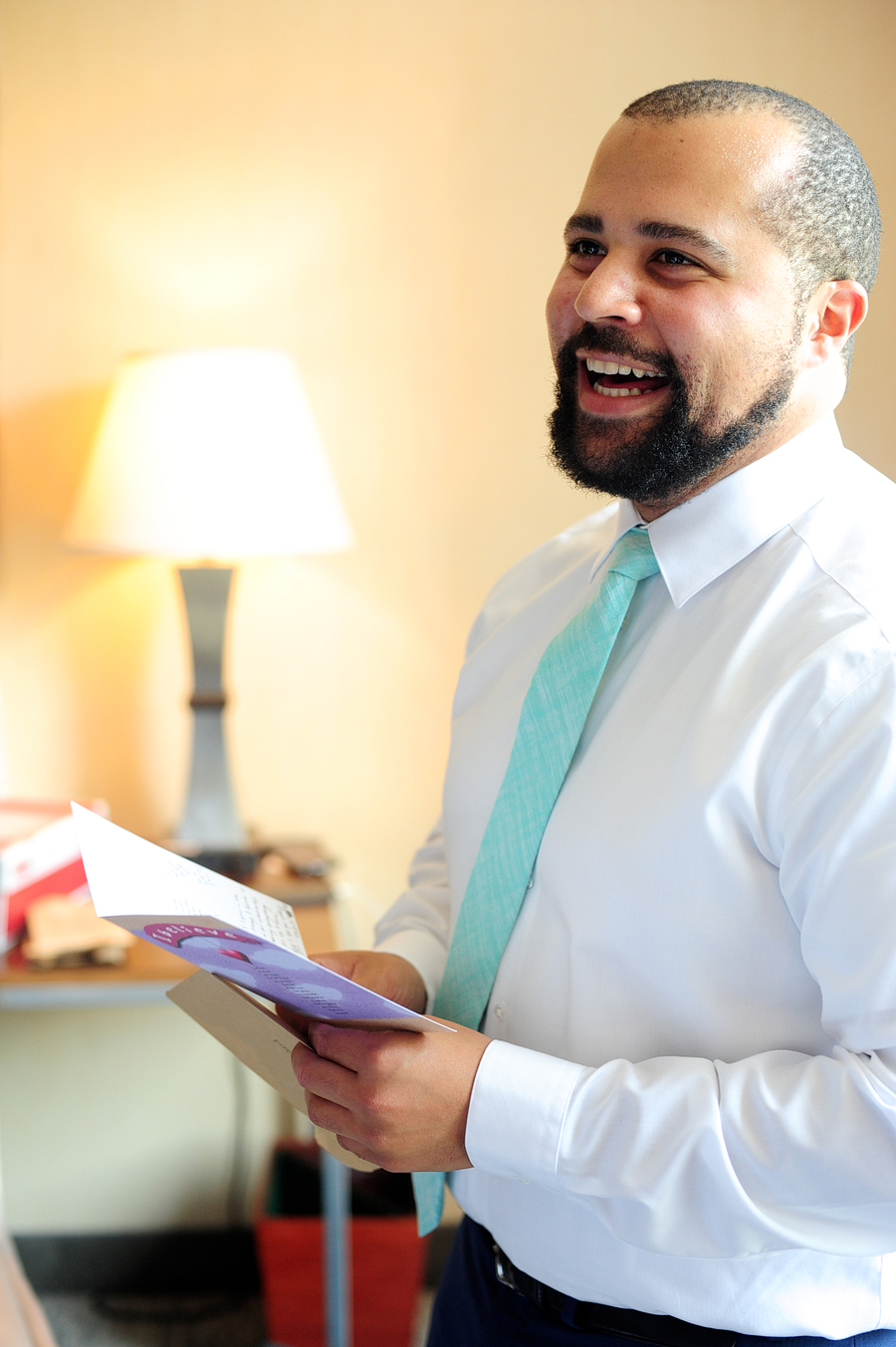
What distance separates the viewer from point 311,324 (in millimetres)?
2029

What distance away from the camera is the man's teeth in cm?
93

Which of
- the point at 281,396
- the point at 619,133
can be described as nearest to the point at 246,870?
the point at 281,396

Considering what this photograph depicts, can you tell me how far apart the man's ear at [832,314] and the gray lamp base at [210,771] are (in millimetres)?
1199

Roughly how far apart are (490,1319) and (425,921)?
0.37 meters

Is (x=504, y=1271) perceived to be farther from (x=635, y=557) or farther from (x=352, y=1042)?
(x=635, y=557)

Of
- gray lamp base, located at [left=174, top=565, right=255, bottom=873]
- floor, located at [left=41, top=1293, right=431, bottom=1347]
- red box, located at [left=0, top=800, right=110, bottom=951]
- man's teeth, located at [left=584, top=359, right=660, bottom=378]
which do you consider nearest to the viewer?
man's teeth, located at [left=584, top=359, right=660, bottom=378]

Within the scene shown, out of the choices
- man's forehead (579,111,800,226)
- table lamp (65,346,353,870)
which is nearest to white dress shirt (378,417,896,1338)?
man's forehead (579,111,800,226)

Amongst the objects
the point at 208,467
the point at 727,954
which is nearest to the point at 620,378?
the point at 727,954

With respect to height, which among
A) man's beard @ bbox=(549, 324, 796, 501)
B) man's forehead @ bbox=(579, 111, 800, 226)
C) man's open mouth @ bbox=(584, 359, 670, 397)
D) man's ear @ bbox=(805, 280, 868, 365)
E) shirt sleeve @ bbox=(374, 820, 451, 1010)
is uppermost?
man's forehead @ bbox=(579, 111, 800, 226)

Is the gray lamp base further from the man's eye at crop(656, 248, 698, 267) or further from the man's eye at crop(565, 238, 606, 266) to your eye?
the man's eye at crop(656, 248, 698, 267)

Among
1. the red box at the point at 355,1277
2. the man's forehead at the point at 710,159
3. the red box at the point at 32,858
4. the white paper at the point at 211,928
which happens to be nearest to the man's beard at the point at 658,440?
the man's forehead at the point at 710,159

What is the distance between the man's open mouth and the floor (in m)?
1.75

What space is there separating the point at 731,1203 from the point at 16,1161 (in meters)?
1.83

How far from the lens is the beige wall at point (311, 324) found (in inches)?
77.1
